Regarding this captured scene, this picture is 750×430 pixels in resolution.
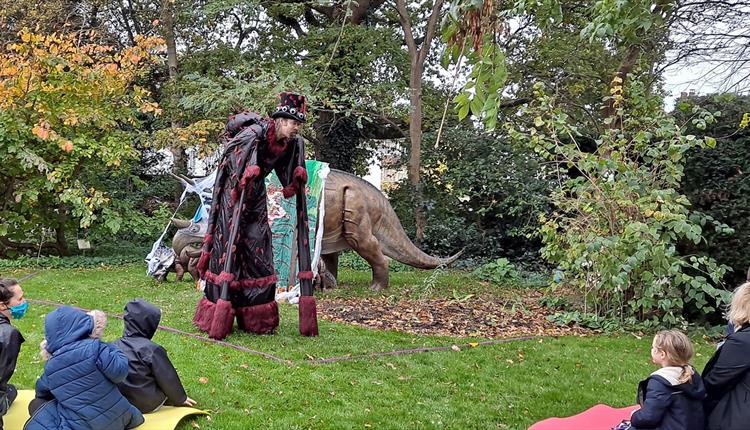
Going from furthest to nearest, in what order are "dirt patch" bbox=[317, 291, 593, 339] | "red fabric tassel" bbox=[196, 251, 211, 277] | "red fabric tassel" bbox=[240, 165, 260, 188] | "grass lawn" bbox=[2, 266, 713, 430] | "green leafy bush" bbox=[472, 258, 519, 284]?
"green leafy bush" bbox=[472, 258, 519, 284], "dirt patch" bbox=[317, 291, 593, 339], "red fabric tassel" bbox=[196, 251, 211, 277], "red fabric tassel" bbox=[240, 165, 260, 188], "grass lawn" bbox=[2, 266, 713, 430]

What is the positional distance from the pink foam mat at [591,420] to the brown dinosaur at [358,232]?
5.26 m

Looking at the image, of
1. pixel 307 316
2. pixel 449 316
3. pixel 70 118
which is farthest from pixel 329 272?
pixel 70 118

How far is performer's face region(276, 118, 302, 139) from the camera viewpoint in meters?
5.89

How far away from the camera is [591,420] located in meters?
4.36

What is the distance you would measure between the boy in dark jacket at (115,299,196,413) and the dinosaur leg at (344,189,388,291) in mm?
5442

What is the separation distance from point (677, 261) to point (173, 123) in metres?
11.7

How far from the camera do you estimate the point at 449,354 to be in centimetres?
606

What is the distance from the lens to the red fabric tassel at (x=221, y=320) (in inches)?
227

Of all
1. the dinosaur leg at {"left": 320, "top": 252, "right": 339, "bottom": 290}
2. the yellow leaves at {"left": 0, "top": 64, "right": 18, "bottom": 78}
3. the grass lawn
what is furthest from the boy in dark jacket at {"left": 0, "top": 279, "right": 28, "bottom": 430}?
the yellow leaves at {"left": 0, "top": 64, "right": 18, "bottom": 78}

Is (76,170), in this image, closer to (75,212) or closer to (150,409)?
(75,212)

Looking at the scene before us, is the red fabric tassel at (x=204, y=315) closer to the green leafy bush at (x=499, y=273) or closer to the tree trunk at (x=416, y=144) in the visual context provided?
the green leafy bush at (x=499, y=273)

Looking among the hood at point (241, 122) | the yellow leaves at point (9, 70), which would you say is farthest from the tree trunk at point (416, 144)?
the hood at point (241, 122)

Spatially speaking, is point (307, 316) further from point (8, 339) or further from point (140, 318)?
point (8, 339)

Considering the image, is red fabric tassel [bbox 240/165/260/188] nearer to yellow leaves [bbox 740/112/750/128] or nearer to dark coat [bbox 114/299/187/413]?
dark coat [bbox 114/299/187/413]
